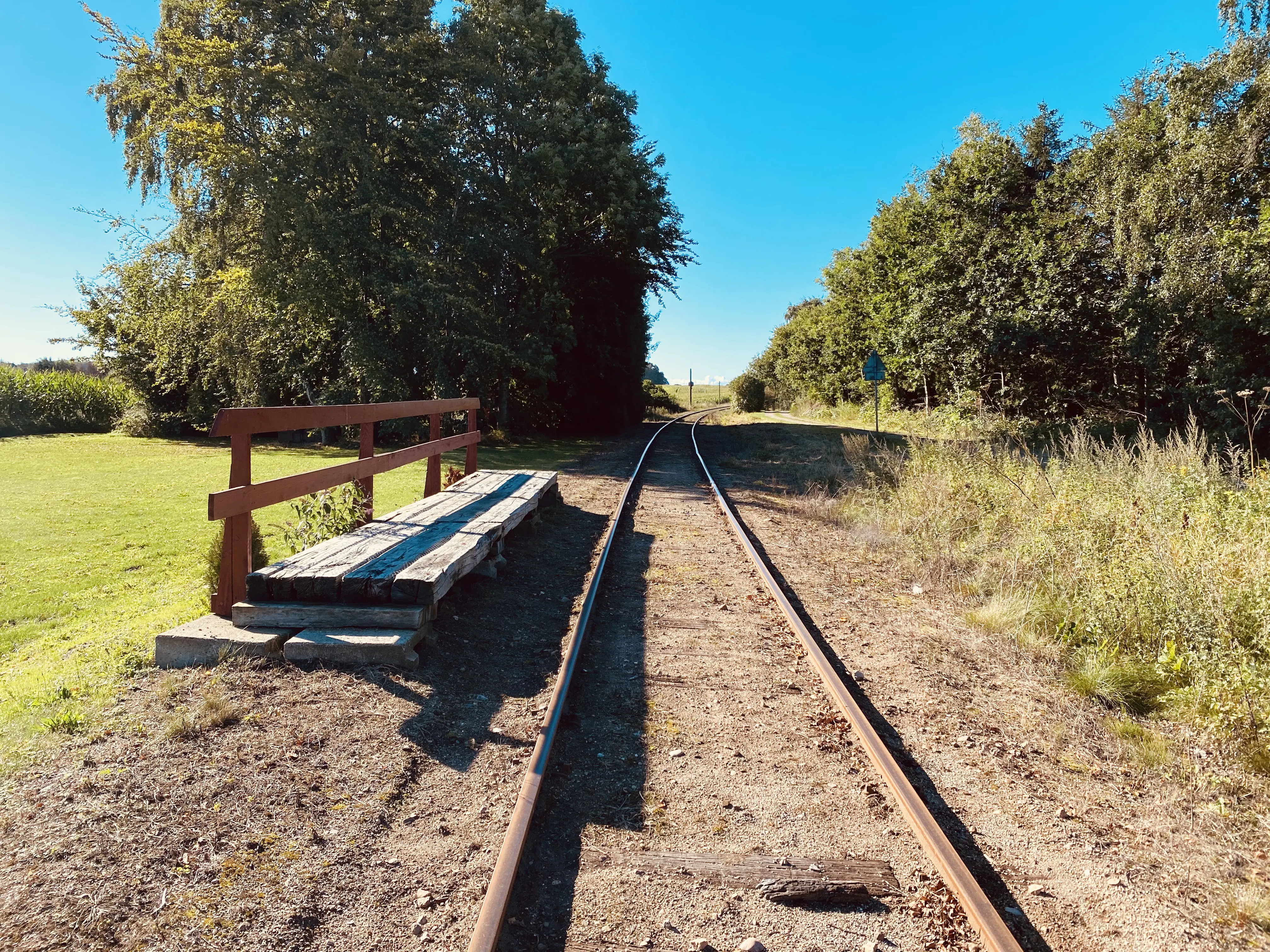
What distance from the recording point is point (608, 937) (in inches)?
85.4

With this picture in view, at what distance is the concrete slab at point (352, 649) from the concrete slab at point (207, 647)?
0.38 ft

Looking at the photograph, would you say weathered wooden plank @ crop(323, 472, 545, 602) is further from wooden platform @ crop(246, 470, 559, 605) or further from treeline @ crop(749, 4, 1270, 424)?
treeline @ crop(749, 4, 1270, 424)

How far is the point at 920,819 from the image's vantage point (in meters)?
2.67

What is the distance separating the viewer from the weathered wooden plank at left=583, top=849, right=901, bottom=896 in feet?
7.95

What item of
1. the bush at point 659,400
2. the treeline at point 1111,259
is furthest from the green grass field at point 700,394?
the treeline at point 1111,259

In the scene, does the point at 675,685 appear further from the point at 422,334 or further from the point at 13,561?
the point at 422,334

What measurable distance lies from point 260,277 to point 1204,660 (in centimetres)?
2030

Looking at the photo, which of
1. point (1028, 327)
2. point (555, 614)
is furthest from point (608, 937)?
point (1028, 327)

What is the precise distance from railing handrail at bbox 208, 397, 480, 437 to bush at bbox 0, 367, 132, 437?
89.9 ft

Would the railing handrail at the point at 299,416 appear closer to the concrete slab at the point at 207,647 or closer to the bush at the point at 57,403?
the concrete slab at the point at 207,647

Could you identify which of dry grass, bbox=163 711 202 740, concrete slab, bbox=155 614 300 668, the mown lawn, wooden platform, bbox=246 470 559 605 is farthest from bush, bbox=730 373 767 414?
dry grass, bbox=163 711 202 740

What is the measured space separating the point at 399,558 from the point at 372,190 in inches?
648

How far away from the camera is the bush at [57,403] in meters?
25.1

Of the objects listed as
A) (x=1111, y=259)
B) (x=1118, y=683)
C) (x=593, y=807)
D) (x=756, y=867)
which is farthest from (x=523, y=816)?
(x=1111, y=259)
